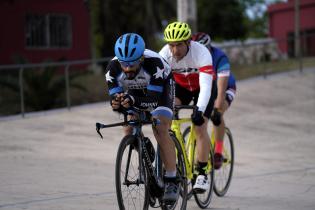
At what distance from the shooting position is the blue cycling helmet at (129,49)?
6.66 metres

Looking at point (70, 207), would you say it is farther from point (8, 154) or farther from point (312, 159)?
point (312, 159)

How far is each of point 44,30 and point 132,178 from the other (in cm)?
1951

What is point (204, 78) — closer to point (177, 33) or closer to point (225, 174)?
point (177, 33)

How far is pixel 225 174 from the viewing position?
31.3ft

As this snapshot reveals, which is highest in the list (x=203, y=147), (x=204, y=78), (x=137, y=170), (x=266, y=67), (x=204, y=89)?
(x=204, y=78)

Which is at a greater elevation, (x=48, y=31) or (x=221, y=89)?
(x=48, y=31)

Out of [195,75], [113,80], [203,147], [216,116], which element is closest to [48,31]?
[216,116]

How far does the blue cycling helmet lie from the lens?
262 inches

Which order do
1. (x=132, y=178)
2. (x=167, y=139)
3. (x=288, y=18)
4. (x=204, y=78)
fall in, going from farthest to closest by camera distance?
(x=288, y=18)
(x=204, y=78)
(x=167, y=139)
(x=132, y=178)

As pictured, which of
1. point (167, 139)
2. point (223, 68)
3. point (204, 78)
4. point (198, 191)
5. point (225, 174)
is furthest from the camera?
point (225, 174)

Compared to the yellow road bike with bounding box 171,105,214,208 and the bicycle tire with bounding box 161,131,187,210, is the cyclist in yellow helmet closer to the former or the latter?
the yellow road bike with bounding box 171,105,214,208

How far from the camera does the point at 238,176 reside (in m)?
11.0

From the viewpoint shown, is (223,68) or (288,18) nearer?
(223,68)

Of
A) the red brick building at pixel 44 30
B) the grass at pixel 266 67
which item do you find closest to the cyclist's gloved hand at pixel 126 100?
the grass at pixel 266 67
